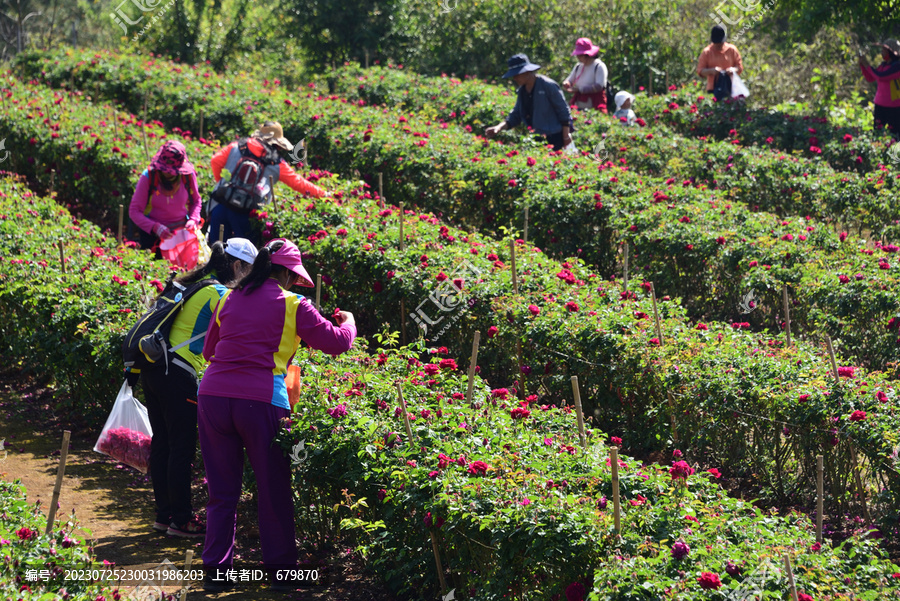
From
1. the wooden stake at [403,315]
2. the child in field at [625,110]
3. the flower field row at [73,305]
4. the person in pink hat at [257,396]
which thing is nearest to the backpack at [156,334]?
the person in pink hat at [257,396]

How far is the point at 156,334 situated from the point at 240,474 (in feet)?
3.08

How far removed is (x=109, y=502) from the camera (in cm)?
559

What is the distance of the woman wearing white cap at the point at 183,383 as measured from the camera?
5.07 m

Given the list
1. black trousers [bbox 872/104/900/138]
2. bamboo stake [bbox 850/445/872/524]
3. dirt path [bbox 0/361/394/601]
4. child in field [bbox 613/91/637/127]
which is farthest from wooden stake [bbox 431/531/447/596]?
black trousers [bbox 872/104/900/138]

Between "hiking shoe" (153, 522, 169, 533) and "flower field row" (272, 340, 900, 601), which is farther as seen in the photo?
"hiking shoe" (153, 522, 169, 533)

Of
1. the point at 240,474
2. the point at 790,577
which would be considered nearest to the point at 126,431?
the point at 240,474

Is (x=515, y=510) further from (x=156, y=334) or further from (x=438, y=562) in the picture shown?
(x=156, y=334)

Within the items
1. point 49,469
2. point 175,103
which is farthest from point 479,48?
point 49,469

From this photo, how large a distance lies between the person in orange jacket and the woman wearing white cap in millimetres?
3006

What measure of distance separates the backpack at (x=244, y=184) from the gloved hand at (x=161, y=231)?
61cm

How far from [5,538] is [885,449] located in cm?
415

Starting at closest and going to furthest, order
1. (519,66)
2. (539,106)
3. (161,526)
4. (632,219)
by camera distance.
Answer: (161,526)
(632,219)
(519,66)
(539,106)

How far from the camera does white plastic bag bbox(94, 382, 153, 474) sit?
17.5 feet

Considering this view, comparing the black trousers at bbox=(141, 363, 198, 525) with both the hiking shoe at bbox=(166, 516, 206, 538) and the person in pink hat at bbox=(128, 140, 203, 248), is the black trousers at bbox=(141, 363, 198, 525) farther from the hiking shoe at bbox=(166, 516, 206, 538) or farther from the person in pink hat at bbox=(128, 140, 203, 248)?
the person in pink hat at bbox=(128, 140, 203, 248)
